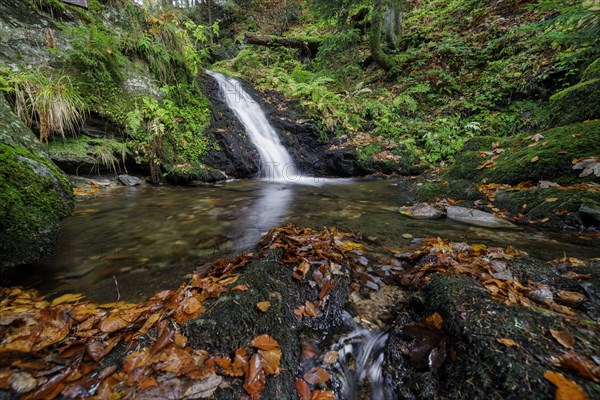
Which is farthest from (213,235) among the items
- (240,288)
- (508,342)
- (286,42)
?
(286,42)

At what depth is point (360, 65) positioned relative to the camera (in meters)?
13.7

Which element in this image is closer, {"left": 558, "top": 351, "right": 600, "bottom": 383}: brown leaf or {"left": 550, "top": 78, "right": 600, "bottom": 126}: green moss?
{"left": 558, "top": 351, "right": 600, "bottom": 383}: brown leaf

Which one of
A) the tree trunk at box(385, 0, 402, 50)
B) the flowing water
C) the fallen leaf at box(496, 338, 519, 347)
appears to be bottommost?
the flowing water

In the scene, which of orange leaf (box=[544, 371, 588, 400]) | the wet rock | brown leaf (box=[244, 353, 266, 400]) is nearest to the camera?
orange leaf (box=[544, 371, 588, 400])

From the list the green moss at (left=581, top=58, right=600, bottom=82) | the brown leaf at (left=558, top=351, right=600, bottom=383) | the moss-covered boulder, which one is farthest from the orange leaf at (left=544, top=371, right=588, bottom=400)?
the green moss at (left=581, top=58, right=600, bottom=82)

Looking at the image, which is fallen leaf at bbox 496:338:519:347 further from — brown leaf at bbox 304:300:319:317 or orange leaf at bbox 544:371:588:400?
brown leaf at bbox 304:300:319:317

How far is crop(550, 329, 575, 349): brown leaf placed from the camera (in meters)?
1.16

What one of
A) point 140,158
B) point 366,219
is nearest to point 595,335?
point 366,219

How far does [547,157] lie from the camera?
4125 millimetres

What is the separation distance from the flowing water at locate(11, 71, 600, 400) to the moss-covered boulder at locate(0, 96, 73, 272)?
0.26m

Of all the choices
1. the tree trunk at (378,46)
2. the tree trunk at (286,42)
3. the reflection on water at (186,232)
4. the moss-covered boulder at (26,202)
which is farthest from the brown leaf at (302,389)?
the tree trunk at (286,42)

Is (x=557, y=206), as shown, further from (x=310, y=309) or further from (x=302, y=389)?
(x=302, y=389)

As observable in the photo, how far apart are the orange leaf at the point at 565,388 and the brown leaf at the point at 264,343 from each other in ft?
3.80

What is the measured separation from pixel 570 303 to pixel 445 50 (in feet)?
41.5
